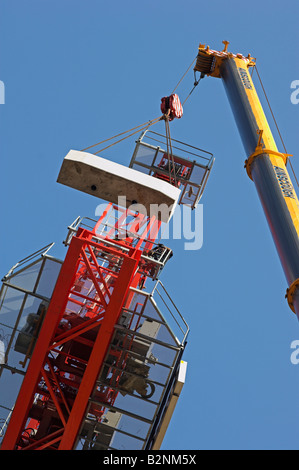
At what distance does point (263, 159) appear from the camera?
94.6 feet

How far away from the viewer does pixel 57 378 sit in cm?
2752

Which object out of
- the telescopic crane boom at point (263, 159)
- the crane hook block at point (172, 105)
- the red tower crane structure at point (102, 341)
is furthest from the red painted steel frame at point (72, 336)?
the crane hook block at point (172, 105)

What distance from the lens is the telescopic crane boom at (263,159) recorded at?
24750 mm

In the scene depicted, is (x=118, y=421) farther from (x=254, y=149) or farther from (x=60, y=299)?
(x=254, y=149)

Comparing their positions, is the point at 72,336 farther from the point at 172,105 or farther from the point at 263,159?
the point at 172,105

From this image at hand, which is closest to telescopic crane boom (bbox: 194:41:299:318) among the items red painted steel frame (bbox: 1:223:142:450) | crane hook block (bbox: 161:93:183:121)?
crane hook block (bbox: 161:93:183:121)

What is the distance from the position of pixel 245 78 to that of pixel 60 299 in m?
13.8

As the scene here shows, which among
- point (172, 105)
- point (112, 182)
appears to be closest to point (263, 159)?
→ point (112, 182)

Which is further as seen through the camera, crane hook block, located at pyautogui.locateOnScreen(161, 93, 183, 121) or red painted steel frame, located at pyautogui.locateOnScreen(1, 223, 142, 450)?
crane hook block, located at pyautogui.locateOnScreen(161, 93, 183, 121)

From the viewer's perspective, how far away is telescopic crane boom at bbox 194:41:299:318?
24.8m

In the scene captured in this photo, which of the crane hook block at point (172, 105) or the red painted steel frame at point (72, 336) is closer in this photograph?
the red painted steel frame at point (72, 336)

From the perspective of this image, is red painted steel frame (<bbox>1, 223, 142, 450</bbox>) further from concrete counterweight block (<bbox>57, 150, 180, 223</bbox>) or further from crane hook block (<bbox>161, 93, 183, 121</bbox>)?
crane hook block (<bbox>161, 93, 183, 121</bbox>)

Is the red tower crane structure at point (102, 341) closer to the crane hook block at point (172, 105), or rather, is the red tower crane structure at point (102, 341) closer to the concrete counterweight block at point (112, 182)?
the concrete counterweight block at point (112, 182)
